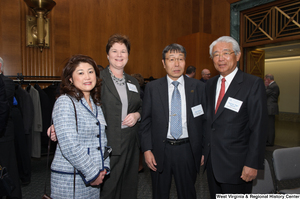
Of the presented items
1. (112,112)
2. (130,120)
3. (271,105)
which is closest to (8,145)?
(112,112)

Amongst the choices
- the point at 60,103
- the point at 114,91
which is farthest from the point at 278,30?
the point at 60,103

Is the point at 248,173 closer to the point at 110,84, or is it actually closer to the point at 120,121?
the point at 120,121

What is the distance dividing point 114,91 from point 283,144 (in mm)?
5824

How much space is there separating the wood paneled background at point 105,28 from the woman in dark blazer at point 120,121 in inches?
87.6

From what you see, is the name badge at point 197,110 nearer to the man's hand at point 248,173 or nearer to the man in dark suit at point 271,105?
the man's hand at point 248,173

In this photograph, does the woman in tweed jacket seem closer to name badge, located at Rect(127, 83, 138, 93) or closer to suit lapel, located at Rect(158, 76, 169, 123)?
name badge, located at Rect(127, 83, 138, 93)

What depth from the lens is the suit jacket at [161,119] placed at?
6.19ft

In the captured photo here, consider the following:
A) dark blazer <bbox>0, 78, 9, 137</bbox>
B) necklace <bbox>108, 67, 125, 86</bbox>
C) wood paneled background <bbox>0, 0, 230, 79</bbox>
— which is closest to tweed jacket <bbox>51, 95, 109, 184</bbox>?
necklace <bbox>108, 67, 125, 86</bbox>

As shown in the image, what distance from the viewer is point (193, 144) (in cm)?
187

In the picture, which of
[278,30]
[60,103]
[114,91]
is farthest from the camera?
[278,30]

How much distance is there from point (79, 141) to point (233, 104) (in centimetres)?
114

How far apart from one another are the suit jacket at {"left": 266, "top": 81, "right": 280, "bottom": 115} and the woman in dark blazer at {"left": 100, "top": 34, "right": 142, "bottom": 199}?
4.76 m

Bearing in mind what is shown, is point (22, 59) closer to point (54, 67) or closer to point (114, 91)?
point (54, 67)

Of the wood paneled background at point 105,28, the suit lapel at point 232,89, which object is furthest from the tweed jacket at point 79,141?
the wood paneled background at point 105,28
